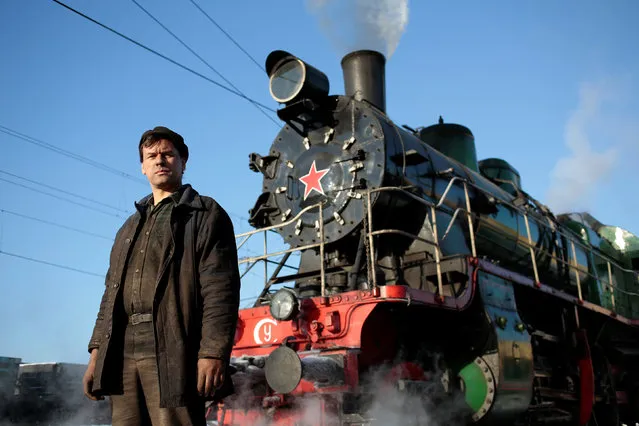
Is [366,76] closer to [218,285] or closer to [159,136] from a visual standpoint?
[159,136]

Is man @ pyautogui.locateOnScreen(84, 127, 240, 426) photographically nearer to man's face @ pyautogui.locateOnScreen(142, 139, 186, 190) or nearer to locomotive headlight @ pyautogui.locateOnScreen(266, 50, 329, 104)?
man's face @ pyautogui.locateOnScreen(142, 139, 186, 190)

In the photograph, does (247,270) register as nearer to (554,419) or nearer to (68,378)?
(554,419)

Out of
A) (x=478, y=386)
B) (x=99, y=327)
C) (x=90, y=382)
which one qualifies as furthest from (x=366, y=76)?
(x=90, y=382)

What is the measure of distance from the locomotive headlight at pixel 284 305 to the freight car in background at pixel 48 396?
3.02 metres

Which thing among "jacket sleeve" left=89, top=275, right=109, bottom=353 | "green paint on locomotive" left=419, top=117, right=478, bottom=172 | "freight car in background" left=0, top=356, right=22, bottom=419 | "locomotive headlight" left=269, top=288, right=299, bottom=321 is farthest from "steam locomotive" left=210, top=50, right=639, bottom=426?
"freight car in background" left=0, top=356, right=22, bottom=419

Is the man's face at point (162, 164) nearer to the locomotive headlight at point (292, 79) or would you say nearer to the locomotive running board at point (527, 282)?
the locomotive running board at point (527, 282)

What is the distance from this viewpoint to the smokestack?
6805 millimetres

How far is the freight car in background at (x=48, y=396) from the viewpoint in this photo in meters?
7.46

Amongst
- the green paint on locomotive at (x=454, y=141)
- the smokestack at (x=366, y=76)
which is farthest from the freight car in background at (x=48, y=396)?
the green paint on locomotive at (x=454, y=141)

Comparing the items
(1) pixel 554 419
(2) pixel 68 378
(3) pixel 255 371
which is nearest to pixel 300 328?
(3) pixel 255 371

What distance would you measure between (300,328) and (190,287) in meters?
2.70

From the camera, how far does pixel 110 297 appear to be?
2.30m

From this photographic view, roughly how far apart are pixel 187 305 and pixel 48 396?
824cm

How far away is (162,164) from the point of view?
2346 mm
